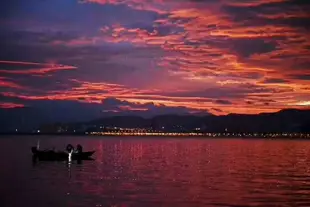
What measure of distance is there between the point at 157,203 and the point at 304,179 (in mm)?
25715

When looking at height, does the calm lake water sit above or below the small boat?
below

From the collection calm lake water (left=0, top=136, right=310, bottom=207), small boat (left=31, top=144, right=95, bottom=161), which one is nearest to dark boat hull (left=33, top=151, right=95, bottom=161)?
small boat (left=31, top=144, right=95, bottom=161)

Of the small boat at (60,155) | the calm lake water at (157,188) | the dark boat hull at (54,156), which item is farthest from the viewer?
the dark boat hull at (54,156)

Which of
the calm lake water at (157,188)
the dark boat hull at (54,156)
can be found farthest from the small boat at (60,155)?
the calm lake water at (157,188)

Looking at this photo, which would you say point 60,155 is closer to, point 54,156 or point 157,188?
point 54,156

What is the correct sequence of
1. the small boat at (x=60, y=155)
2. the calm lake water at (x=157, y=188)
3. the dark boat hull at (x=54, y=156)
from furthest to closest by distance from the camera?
the dark boat hull at (x=54, y=156) < the small boat at (x=60, y=155) < the calm lake water at (x=157, y=188)

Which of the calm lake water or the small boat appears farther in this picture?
the small boat

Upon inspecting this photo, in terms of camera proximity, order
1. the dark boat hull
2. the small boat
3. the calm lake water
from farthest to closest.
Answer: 1. the dark boat hull
2. the small boat
3. the calm lake water

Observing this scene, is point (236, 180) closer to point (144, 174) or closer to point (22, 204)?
point (144, 174)

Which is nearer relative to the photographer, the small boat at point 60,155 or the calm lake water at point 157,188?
the calm lake water at point 157,188

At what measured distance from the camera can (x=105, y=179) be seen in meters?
56.8

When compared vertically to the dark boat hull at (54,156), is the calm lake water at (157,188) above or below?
below

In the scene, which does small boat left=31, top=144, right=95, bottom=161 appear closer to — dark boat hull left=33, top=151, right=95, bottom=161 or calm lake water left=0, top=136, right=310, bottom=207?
dark boat hull left=33, top=151, right=95, bottom=161

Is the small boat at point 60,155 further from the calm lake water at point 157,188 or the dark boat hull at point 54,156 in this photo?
the calm lake water at point 157,188
